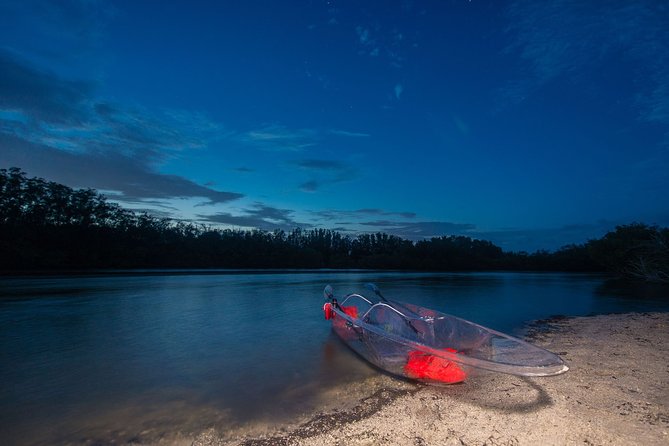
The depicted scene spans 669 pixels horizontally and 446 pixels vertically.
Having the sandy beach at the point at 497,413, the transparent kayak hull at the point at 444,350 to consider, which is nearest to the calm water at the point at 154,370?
the sandy beach at the point at 497,413

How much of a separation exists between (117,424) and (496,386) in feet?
15.2

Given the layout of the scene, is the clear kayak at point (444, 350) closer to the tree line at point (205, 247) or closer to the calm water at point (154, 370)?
the calm water at point (154, 370)

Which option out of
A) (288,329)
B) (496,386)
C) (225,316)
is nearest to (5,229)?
(225,316)

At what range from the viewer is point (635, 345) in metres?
6.75

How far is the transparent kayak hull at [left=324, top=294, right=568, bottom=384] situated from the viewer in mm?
3742

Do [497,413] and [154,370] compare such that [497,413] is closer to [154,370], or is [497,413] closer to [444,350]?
[444,350]

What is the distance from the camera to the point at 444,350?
400cm

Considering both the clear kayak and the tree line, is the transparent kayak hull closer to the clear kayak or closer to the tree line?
the clear kayak

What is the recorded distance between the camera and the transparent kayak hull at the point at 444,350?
374 centimetres

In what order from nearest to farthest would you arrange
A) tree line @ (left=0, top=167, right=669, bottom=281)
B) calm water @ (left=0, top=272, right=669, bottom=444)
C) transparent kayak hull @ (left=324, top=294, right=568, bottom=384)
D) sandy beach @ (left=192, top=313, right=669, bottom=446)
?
sandy beach @ (left=192, top=313, right=669, bottom=446) → transparent kayak hull @ (left=324, top=294, right=568, bottom=384) → calm water @ (left=0, top=272, right=669, bottom=444) → tree line @ (left=0, top=167, right=669, bottom=281)

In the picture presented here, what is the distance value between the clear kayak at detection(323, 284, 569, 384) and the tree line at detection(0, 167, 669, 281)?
34.7m

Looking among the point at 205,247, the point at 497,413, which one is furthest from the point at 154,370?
the point at 205,247

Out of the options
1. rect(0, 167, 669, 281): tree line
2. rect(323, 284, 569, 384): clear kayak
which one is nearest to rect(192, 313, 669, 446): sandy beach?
rect(323, 284, 569, 384): clear kayak

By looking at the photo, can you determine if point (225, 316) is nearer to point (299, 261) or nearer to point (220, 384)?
point (220, 384)
